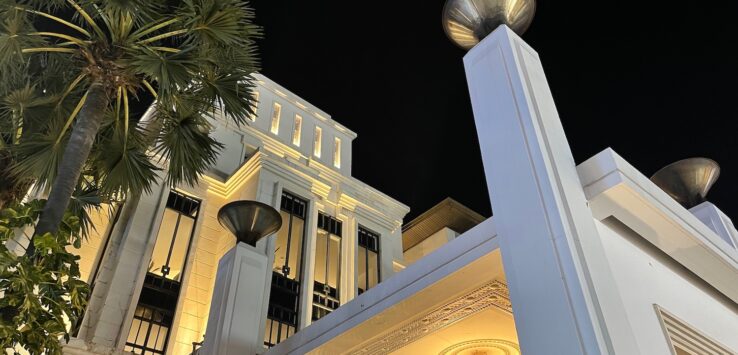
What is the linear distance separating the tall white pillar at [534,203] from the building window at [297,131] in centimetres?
1304

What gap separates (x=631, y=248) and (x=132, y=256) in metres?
10.6

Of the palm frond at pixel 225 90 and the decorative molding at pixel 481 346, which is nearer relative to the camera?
the decorative molding at pixel 481 346

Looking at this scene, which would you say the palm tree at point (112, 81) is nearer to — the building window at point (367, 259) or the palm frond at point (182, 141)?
the palm frond at point (182, 141)

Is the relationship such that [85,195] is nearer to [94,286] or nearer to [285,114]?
[94,286]

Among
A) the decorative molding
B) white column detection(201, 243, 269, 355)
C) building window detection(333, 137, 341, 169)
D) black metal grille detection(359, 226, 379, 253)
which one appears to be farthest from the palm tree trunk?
building window detection(333, 137, 341, 169)

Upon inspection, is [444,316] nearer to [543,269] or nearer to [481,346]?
[481,346]

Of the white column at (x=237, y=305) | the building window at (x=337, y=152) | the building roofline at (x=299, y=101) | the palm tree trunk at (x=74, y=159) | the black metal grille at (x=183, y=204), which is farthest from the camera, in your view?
the building window at (x=337, y=152)

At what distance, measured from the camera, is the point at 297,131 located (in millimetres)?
18016

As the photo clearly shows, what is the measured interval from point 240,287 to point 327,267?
339 inches

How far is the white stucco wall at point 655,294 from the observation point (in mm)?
3914

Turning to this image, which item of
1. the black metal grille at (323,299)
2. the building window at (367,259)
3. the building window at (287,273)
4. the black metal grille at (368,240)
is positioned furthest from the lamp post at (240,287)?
the black metal grille at (368,240)

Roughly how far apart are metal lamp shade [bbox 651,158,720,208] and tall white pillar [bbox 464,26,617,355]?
3488mm

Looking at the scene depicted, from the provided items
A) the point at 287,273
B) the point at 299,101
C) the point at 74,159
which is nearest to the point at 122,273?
the point at 287,273

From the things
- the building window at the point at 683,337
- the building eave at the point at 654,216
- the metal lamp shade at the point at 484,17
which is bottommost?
the building window at the point at 683,337
